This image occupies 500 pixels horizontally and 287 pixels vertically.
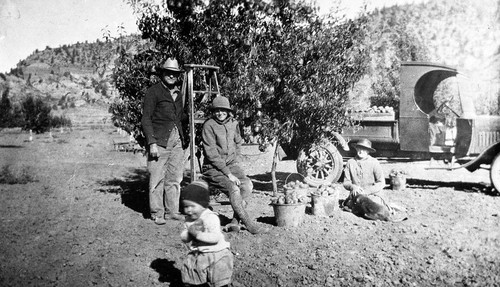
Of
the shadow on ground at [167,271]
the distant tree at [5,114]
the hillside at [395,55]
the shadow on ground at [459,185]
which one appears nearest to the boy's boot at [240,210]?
the shadow on ground at [167,271]

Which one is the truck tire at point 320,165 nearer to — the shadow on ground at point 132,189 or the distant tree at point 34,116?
the shadow on ground at point 132,189

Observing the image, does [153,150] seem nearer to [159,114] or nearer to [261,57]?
[159,114]

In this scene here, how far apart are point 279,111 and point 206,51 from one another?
1599 millimetres

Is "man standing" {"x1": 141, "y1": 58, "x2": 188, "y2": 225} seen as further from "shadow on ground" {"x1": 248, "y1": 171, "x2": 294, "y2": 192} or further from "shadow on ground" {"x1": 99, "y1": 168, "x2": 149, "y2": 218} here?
"shadow on ground" {"x1": 248, "y1": 171, "x2": 294, "y2": 192}

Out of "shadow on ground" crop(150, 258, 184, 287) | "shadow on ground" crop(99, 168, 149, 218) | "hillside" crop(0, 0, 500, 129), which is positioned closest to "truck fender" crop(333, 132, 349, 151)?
"hillside" crop(0, 0, 500, 129)

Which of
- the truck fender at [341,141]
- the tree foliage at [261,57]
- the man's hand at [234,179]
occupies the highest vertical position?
the tree foliage at [261,57]

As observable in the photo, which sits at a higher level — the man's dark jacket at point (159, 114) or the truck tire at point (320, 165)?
the man's dark jacket at point (159, 114)

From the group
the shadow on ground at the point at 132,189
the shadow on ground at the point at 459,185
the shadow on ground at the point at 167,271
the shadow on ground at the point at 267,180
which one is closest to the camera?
the shadow on ground at the point at 167,271

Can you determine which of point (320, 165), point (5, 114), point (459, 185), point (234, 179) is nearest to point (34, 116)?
point (5, 114)

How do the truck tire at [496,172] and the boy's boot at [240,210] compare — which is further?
the truck tire at [496,172]

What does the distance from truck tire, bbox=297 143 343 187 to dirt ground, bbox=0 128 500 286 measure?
1155 millimetres

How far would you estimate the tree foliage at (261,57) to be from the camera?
5637 millimetres

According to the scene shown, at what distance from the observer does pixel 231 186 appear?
4492 mm

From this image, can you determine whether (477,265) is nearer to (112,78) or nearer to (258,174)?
(112,78)
